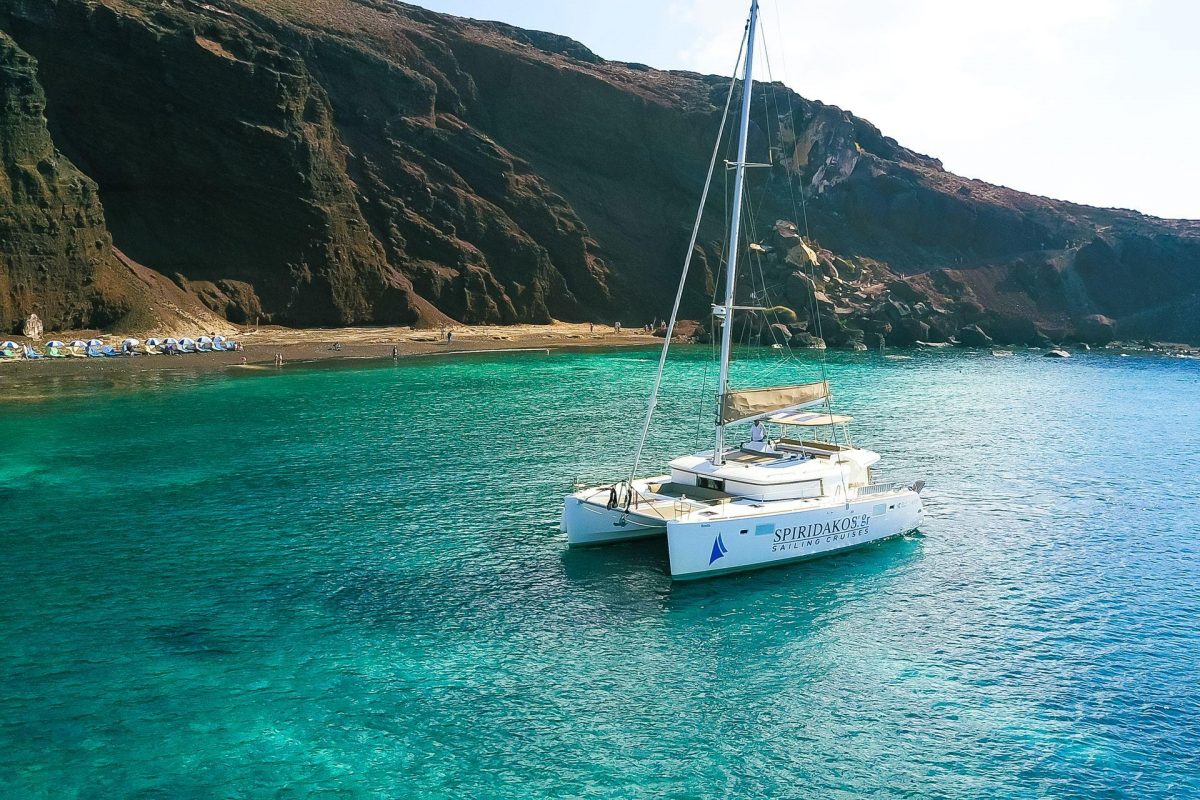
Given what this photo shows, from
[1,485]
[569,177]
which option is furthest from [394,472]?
[569,177]

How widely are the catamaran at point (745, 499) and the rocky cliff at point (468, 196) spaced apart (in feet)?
200

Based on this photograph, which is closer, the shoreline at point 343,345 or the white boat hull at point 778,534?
the white boat hull at point 778,534

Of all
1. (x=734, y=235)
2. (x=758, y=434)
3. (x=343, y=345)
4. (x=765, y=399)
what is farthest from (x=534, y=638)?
(x=343, y=345)

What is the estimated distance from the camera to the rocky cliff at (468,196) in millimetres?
101188

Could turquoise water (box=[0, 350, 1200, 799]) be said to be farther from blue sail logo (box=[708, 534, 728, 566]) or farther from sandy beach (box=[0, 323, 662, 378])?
sandy beach (box=[0, 323, 662, 378])

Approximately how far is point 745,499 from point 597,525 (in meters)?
5.59

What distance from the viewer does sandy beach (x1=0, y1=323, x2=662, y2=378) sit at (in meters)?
80.1

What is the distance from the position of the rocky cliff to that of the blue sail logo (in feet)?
223

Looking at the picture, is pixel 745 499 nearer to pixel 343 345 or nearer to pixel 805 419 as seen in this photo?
pixel 805 419

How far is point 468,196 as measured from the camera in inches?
5089

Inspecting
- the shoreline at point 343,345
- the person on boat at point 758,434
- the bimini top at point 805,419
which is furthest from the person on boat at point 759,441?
the shoreline at point 343,345

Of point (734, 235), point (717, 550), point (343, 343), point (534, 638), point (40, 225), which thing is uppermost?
point (40, 225)

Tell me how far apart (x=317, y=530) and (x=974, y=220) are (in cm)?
16177

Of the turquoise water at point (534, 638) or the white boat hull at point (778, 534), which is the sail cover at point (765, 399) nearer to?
the white boat hull at point (778, 534)
